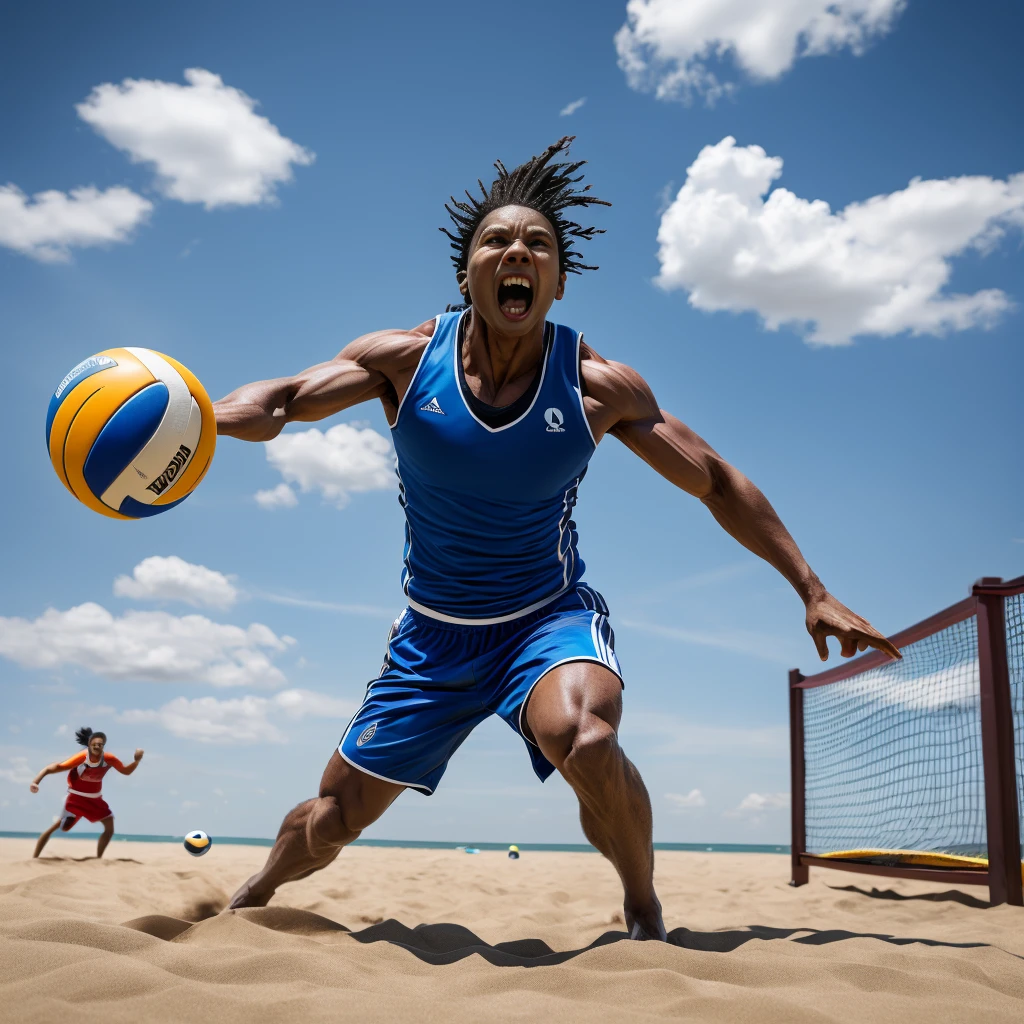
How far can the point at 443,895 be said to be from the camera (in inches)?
238

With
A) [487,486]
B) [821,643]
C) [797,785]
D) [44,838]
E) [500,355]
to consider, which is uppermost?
[500,355]

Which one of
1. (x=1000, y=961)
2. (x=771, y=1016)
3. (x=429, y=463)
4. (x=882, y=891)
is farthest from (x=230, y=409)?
(x=882, y=891)

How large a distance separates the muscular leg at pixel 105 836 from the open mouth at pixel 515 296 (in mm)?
7484

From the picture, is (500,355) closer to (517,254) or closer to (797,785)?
(517,254)

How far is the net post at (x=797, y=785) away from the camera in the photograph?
7.90 m

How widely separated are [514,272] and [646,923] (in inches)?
97.7

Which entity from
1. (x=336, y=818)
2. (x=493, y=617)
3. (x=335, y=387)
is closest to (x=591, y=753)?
(x=493, y=617)

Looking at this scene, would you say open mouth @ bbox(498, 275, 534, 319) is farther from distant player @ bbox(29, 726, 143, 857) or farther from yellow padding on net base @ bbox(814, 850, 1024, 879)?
distant player @ bbox(29, 726, 143, 857)

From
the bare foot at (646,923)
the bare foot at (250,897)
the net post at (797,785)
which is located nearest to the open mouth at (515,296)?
the bare foot at (646,923)

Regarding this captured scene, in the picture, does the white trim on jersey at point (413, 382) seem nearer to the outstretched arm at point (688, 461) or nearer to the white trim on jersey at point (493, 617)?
the outstretched arm at point (688, 461)

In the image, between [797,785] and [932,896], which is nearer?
[932,896]

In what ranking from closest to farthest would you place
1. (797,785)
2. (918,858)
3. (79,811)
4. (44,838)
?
1. (918,858)
2. (797,785)
3. (44,838)
4. (79,811)

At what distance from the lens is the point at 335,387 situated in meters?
3.68

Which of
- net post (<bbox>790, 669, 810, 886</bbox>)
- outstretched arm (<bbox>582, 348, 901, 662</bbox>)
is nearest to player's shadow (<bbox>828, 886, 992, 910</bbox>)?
net post (<bbox>790, 669, 810, 886</bbox>)
